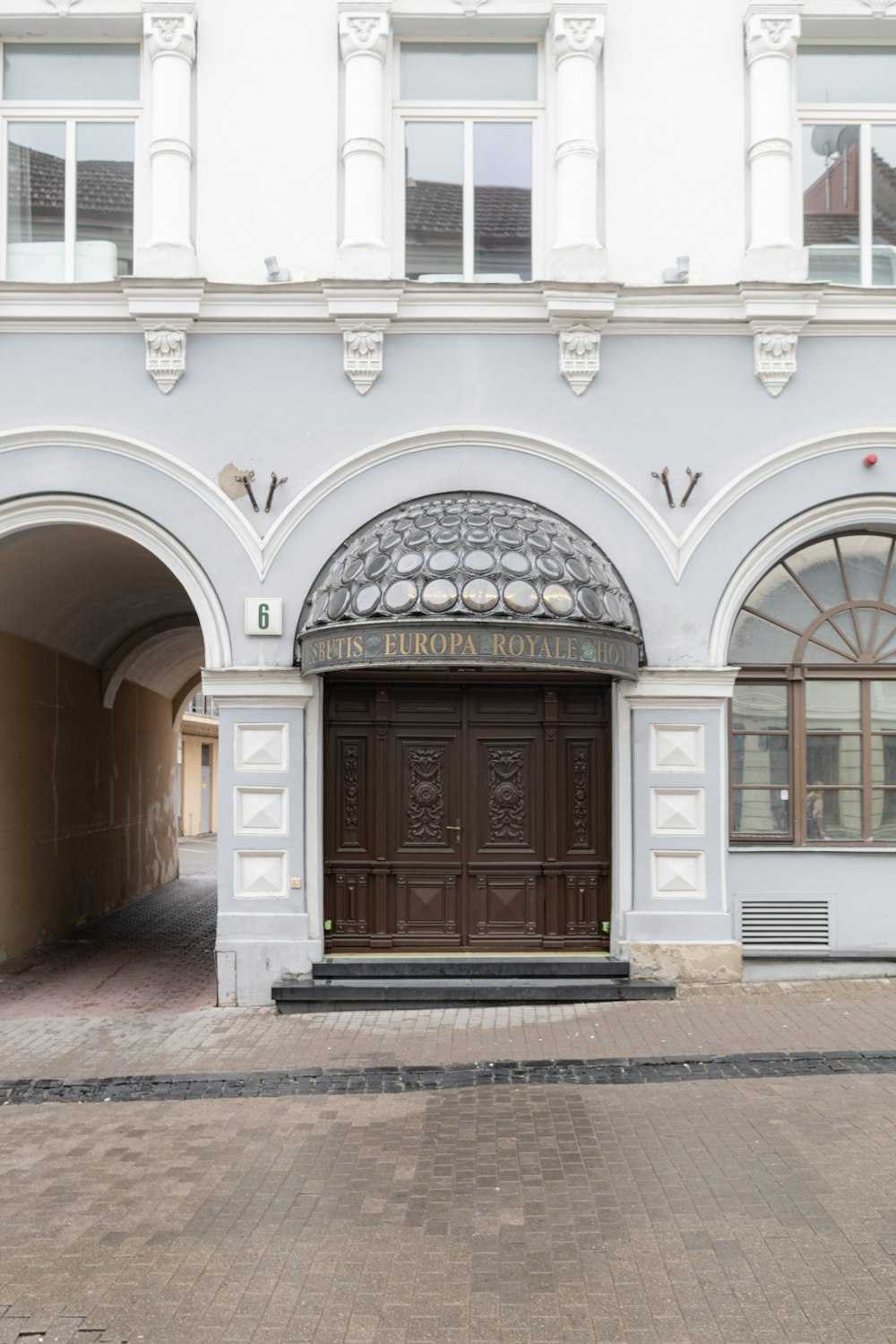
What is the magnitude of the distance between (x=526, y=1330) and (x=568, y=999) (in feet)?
17.0

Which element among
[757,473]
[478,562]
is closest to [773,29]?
[757,473]

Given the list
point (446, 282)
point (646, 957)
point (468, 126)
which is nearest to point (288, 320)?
point (446, 282)

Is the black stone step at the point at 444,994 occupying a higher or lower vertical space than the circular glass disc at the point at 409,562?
lower

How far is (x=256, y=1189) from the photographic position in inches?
244

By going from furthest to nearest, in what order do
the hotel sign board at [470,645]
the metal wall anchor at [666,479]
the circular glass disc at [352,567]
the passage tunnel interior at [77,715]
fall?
the passage tunnel interior at [77,715] → the metal wall anchor at [666,479] → the circular glass disc at [352,567] → the hotel sign board at [470,645]

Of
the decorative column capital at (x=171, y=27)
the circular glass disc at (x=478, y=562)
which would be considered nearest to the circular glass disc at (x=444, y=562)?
the circular glass disc at (x=478, y=562)

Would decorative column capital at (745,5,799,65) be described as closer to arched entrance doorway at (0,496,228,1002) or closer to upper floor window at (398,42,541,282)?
upper floor window at (398,42,541,282)

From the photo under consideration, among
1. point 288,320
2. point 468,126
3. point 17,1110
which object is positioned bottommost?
point 17,1110

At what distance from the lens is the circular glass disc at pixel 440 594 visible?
9.16 meters

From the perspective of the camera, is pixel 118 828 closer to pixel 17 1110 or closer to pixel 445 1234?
pixel 17 1110

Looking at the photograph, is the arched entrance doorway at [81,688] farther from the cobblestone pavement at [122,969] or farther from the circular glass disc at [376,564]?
the circular glass disc at [376,564]

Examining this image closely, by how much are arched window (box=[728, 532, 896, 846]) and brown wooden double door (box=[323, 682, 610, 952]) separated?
143 cm

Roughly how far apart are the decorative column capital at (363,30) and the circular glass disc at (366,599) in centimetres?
485

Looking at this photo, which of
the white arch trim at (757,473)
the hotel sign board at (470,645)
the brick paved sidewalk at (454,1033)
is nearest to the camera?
the brick paved sidewalk at (454,1033)
